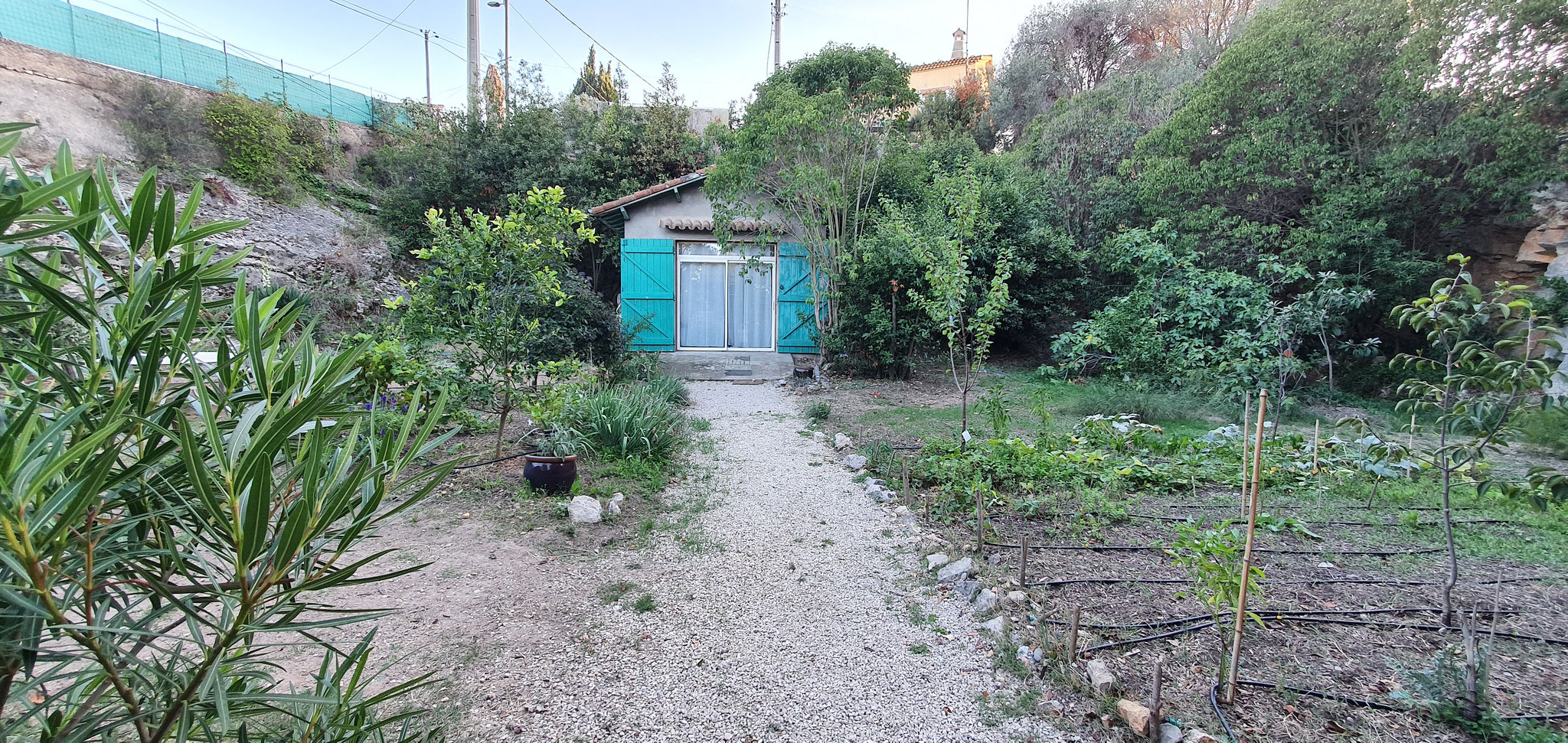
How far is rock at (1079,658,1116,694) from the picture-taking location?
2197 mm

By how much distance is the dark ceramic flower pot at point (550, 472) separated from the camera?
423 centimetres

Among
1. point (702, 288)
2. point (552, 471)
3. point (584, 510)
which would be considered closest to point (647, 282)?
point (702, 288)

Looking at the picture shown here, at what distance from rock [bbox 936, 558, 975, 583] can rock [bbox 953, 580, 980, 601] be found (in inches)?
2.1

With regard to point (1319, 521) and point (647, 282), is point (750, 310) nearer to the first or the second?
point (647, 282)

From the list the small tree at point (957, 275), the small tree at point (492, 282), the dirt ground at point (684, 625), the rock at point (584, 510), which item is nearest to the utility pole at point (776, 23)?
the small tree at point (957, 275)

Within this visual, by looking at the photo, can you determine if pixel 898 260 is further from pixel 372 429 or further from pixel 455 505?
pixel 372 429

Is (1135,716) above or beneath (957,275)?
beneath

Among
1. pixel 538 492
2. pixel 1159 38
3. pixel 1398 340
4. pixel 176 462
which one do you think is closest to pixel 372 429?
pixel 176 462

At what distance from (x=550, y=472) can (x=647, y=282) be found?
6670 mm

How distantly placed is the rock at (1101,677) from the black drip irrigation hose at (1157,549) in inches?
41.4

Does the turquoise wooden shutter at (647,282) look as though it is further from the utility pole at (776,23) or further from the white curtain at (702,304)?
the utility pole at (776,23)

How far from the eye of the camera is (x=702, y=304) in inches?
425

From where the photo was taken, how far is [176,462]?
832 mm

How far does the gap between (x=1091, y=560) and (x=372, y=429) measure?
3214 millimetres
